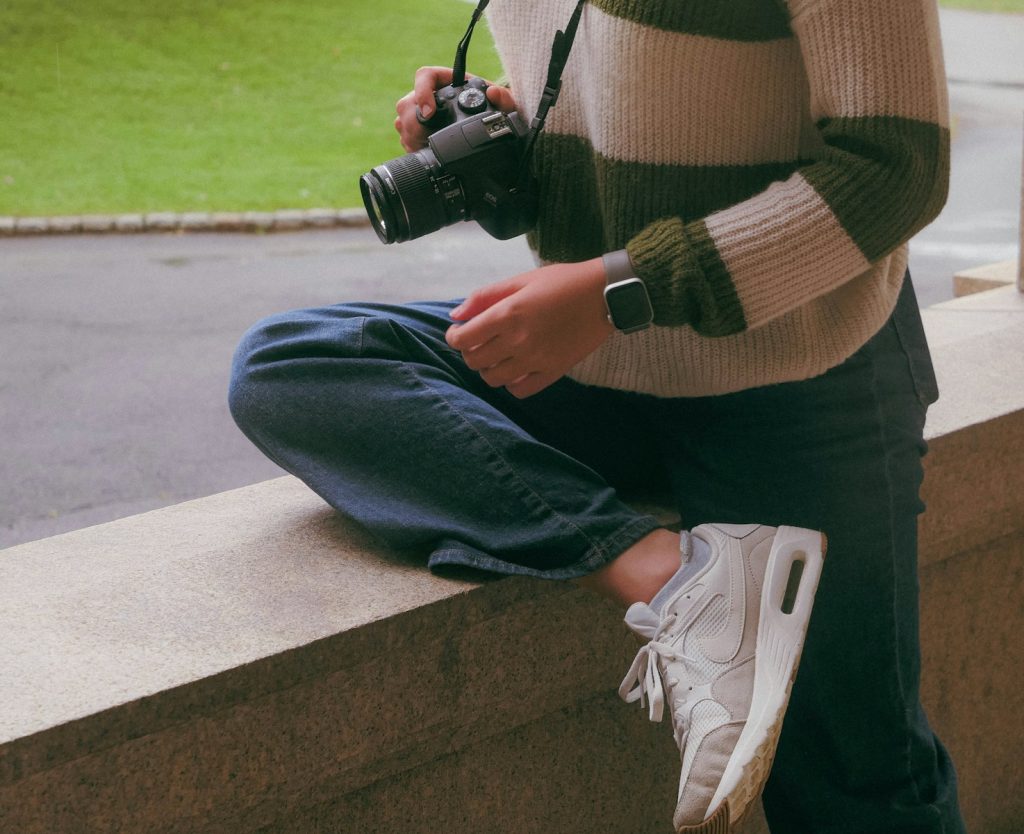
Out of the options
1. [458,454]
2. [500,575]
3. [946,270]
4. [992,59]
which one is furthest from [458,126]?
[992,59]

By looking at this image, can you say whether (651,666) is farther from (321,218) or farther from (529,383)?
(321,218)

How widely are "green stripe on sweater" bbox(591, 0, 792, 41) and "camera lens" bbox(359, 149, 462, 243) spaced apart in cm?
25

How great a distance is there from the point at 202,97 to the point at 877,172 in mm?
8064

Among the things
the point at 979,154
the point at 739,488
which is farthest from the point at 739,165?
the point at 979,154

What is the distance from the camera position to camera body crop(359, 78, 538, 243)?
124 centimetres

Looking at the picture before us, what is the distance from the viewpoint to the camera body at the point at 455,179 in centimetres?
124

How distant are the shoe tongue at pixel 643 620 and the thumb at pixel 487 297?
33 centimetres

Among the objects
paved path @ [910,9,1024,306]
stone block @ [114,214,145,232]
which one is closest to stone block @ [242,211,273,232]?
stone block @ [114,214,145,232]

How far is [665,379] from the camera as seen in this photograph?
1.31 meters

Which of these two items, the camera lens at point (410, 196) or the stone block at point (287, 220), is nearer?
the camera lens at point (410, 196)

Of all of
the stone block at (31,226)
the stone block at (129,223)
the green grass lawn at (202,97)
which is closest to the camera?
the stone block at (31,226)

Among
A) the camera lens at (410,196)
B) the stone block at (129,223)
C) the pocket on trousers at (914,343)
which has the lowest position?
the stone block at (129,223)

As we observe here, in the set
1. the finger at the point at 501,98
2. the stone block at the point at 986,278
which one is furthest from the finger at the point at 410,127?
the stone block at the point at 986,278

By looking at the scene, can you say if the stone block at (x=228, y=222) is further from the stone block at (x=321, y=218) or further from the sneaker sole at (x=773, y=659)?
the sneaker sole at (x=773, y=659)
